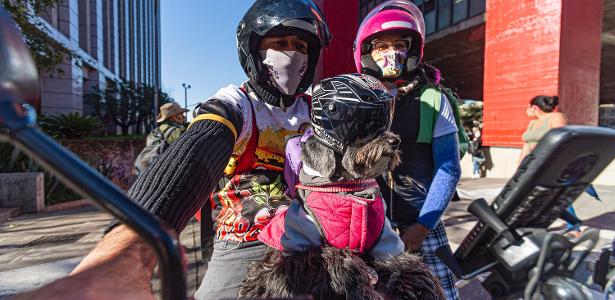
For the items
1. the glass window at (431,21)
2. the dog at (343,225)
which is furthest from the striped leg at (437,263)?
the glass window at (431,21)

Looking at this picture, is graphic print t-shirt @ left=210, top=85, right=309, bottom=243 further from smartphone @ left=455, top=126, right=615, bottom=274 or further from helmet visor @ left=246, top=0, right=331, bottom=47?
smartphone @ left=455, top=126, right=615, bottom=274

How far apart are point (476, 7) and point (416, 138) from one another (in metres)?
11.6

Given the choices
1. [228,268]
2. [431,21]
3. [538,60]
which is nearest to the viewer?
[228,268]

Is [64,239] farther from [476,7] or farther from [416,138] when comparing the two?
[476,7]

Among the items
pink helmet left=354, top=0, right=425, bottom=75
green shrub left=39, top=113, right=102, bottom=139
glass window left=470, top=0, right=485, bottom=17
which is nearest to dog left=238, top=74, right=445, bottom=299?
pink helmet left=354, top=0, right=425, bottom=75

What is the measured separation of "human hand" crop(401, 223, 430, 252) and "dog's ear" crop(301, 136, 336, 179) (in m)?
0.81

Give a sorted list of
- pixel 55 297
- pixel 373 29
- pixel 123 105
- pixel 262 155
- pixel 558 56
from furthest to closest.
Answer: pixel 123 105 < pixel 558 56 < pixel 373 29 < pixel 262 155 < pixel 55 297

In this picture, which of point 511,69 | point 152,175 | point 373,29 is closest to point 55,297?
point 152,175

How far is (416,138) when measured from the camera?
1.86m

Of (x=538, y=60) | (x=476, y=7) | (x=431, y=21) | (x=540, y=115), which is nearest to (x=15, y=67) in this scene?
(x=540, y=115)

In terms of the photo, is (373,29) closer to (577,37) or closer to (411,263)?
(411,263)

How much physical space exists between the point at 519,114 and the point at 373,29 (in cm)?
786

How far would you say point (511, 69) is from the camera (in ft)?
27.7

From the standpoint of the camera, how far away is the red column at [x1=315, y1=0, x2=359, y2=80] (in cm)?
1373
